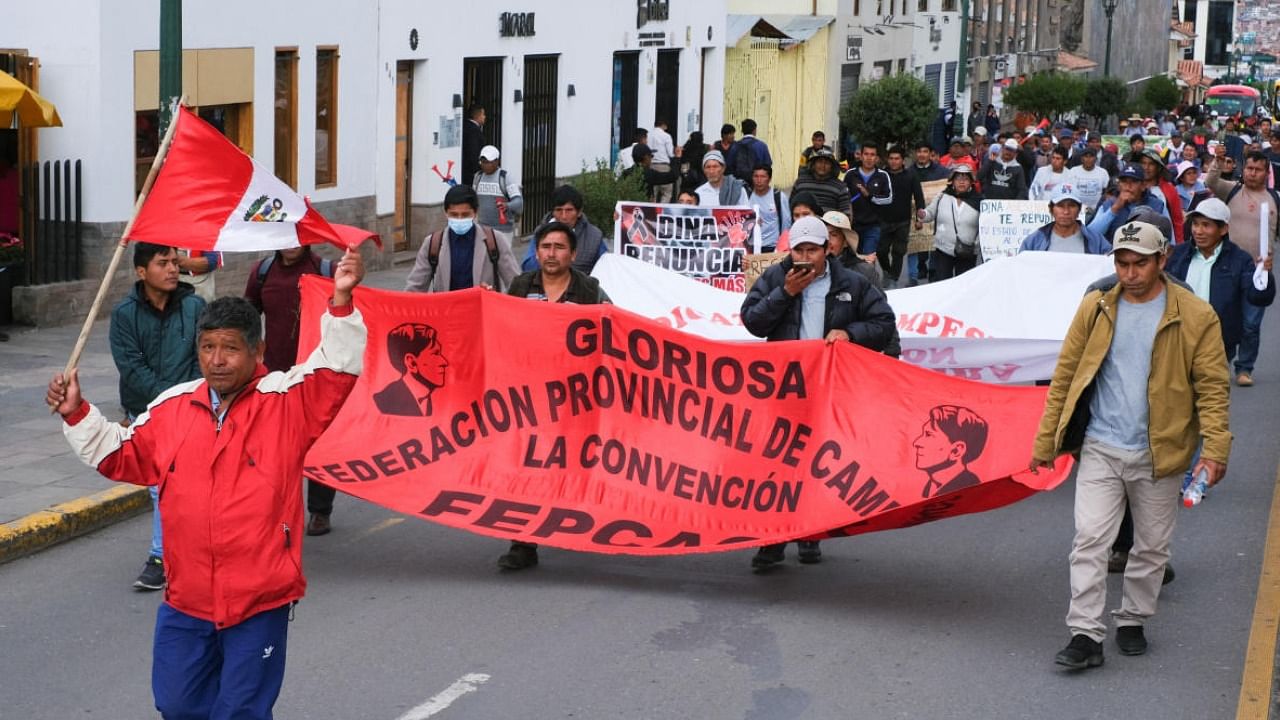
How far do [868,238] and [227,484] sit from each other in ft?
47.4

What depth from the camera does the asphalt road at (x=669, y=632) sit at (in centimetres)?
713

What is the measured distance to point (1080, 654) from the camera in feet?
24.6

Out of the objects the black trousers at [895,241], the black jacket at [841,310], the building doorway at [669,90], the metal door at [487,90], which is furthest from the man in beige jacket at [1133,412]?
the building doorway at [669,90]

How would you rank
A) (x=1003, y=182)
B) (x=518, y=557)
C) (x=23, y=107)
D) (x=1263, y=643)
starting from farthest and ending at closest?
(x=1003, y=182) < (x=23, y=107) < (x=518, y=557) < (x=1263, y=643)

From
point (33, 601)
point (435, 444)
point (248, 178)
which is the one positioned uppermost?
point (248, 178)

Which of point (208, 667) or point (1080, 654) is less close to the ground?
point (208, 667)

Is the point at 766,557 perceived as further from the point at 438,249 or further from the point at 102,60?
the point at 102,60

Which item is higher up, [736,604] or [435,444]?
[435,444]

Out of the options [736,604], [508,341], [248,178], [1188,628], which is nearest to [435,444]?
[508,341]

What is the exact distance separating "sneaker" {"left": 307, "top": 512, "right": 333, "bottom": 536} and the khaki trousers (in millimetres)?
4089

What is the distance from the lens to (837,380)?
28.4 ft

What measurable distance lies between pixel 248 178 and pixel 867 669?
3100 millimetres

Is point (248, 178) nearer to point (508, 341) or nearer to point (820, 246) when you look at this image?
point (508, 341)

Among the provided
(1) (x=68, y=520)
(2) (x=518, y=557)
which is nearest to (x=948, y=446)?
(2) (x=518, y=557)
